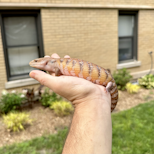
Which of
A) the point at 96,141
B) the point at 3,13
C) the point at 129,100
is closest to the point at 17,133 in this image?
the point at 96,141

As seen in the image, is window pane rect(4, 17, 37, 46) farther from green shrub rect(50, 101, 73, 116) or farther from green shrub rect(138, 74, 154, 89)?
green shrub rect(138, 74, 154, 89)

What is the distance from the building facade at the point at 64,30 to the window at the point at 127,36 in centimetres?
5

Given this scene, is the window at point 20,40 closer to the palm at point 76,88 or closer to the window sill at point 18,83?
Answer: the window sill at point 18,83

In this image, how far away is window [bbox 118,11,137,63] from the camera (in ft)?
28.7

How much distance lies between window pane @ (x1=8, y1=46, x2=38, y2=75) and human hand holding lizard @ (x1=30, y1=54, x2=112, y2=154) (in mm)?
4710

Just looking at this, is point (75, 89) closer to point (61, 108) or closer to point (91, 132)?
point (91, 132)

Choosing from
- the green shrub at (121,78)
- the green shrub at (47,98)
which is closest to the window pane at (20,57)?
the green shrub at (47,98)

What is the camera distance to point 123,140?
4094 mm

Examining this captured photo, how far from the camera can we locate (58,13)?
A: 6.54 m

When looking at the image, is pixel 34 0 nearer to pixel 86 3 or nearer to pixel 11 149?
pixel 86 3

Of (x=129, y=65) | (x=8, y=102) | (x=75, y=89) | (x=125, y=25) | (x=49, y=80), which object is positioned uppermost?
Result: (x=125, y=25)

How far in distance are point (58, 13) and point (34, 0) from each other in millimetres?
1015

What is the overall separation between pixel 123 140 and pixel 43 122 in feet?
8.16

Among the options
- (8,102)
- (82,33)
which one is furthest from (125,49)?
(8,102)
